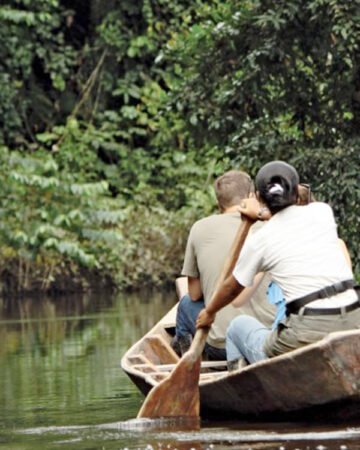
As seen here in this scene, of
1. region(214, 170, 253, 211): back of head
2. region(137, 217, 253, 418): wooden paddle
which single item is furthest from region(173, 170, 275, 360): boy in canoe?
region(137, 217, 253, 418): wooden paddle

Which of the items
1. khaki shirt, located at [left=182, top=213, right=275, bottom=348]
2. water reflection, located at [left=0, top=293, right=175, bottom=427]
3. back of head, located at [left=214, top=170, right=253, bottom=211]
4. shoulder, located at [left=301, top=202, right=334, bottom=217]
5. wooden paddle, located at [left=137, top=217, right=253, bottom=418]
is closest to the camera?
shoulder, located at [left=301, top=202, right=334, bottom=217]

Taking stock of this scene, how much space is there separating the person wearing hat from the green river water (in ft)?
1.89

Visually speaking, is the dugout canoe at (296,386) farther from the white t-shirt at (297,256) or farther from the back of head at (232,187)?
the back of head at (232,187)

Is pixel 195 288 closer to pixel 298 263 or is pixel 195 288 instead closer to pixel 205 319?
pixel 205 319

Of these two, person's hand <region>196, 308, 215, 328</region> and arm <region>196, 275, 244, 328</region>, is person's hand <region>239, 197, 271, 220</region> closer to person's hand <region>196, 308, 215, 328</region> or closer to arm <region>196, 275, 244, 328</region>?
arm <region>196, 275, 244, 328</region>

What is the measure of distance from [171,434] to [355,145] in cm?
864

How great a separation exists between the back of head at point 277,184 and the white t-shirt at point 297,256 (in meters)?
0.07

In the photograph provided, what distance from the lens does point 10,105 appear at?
104ft

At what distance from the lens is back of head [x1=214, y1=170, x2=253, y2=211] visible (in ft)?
31.8

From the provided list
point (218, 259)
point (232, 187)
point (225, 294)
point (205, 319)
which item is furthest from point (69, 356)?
point (225, 294)

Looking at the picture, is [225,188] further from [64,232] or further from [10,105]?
[10,105]

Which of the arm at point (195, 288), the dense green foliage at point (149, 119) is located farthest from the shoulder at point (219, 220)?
the dense green foliage at point (149, 119)

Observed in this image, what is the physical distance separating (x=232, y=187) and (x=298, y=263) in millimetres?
1268

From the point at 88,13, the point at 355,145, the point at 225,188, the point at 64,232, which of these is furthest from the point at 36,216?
the point at 225,188
